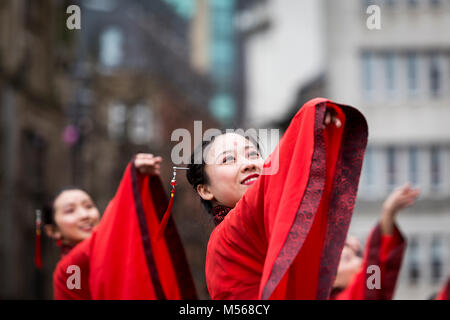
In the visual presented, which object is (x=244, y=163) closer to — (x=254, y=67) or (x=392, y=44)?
(x=392, y=44)

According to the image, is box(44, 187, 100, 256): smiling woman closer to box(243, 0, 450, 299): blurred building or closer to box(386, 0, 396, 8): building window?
box(243, 0, 450, 299): blurred building

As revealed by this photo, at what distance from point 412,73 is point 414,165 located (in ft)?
9.52

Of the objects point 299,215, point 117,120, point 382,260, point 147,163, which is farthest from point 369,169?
point 299,215

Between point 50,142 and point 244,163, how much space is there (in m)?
16.6

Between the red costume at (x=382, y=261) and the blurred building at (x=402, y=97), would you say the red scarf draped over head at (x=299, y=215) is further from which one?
the blurred building at (x=402, y=97)

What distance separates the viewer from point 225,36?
69562mm

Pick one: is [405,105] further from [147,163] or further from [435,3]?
[147,163]

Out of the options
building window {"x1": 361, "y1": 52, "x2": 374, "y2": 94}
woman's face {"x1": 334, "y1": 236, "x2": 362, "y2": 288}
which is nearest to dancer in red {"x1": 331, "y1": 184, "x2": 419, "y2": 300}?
woman's face {"x1": 334, "y1": 236, "x2": 362, "y2": 288}

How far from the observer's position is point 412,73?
72.9 feet

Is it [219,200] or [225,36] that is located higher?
[225,36]

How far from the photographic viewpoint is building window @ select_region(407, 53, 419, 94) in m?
22.1

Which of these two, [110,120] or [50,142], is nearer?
[50,142]
